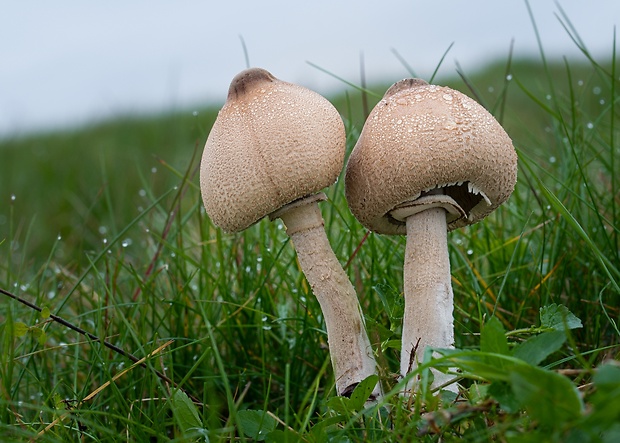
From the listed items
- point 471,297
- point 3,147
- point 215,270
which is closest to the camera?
point 471,297

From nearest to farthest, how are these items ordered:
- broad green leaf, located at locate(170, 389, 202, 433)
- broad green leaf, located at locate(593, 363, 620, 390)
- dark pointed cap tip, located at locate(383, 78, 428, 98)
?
broad green leaf, located at locate(593, 363, 620, 390) → broad green leaf, located at locate(170, 389, 202, 433) → dark pointed cap tip, located at locate(383, 78, 428, 98)

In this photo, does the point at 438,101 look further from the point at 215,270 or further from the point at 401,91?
the point at 215,270

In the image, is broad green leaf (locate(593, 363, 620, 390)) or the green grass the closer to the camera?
broad green leaf (locate(593, 363, 620, 390))

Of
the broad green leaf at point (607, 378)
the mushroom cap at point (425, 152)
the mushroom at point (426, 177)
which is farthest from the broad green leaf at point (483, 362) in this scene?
the mushroom cap at point (425, 152)

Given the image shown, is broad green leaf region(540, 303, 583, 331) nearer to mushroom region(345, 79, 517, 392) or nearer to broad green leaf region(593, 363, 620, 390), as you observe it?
mushroom region(345, 79, 517, 392)

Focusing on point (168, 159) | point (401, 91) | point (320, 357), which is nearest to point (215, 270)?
point (320, 357)

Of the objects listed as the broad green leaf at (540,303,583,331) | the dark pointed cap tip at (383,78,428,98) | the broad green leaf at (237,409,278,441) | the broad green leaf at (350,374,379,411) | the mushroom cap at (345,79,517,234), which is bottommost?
the broad green leaf at (237,409,278,441)

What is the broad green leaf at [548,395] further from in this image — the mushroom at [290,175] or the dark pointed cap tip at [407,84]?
the dark pointed cap tip at [407,84]

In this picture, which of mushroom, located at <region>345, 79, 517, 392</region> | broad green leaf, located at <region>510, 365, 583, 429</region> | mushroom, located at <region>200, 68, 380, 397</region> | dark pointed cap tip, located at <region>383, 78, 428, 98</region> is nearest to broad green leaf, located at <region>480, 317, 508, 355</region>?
broad green leaf, located at <region>510, 365, 583, 429</region>
